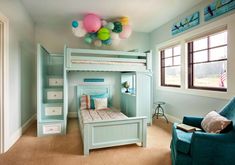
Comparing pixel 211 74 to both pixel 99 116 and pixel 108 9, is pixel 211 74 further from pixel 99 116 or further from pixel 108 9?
pixel 108 9

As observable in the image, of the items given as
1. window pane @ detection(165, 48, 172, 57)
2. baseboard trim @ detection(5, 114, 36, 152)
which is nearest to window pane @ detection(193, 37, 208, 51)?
window pane @ detection(165, 48, 172, 57)

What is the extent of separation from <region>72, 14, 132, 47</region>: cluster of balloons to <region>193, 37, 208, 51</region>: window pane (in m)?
1.55

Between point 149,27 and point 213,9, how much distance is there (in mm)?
1924

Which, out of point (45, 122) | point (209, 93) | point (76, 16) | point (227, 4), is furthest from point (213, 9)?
point (45, 122)

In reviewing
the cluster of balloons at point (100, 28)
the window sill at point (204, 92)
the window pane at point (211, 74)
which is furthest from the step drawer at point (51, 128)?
→ the window pane at point (211, 74)

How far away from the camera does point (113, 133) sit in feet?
7.61

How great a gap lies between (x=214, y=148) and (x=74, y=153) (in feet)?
6.11

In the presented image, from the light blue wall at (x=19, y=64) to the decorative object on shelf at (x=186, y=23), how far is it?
11.2 ft

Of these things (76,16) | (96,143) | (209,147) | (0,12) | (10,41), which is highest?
(76,16)

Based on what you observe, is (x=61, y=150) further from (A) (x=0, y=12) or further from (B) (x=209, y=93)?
(B) (x=209, y=93)

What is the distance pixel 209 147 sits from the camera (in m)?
1.54

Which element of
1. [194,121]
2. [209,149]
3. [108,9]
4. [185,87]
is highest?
[108,9]

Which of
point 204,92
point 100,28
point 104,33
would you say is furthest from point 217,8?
point 100,28

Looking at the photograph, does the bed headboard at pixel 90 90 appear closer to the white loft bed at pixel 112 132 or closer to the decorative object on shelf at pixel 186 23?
the white loft bed at pixel 112 132
